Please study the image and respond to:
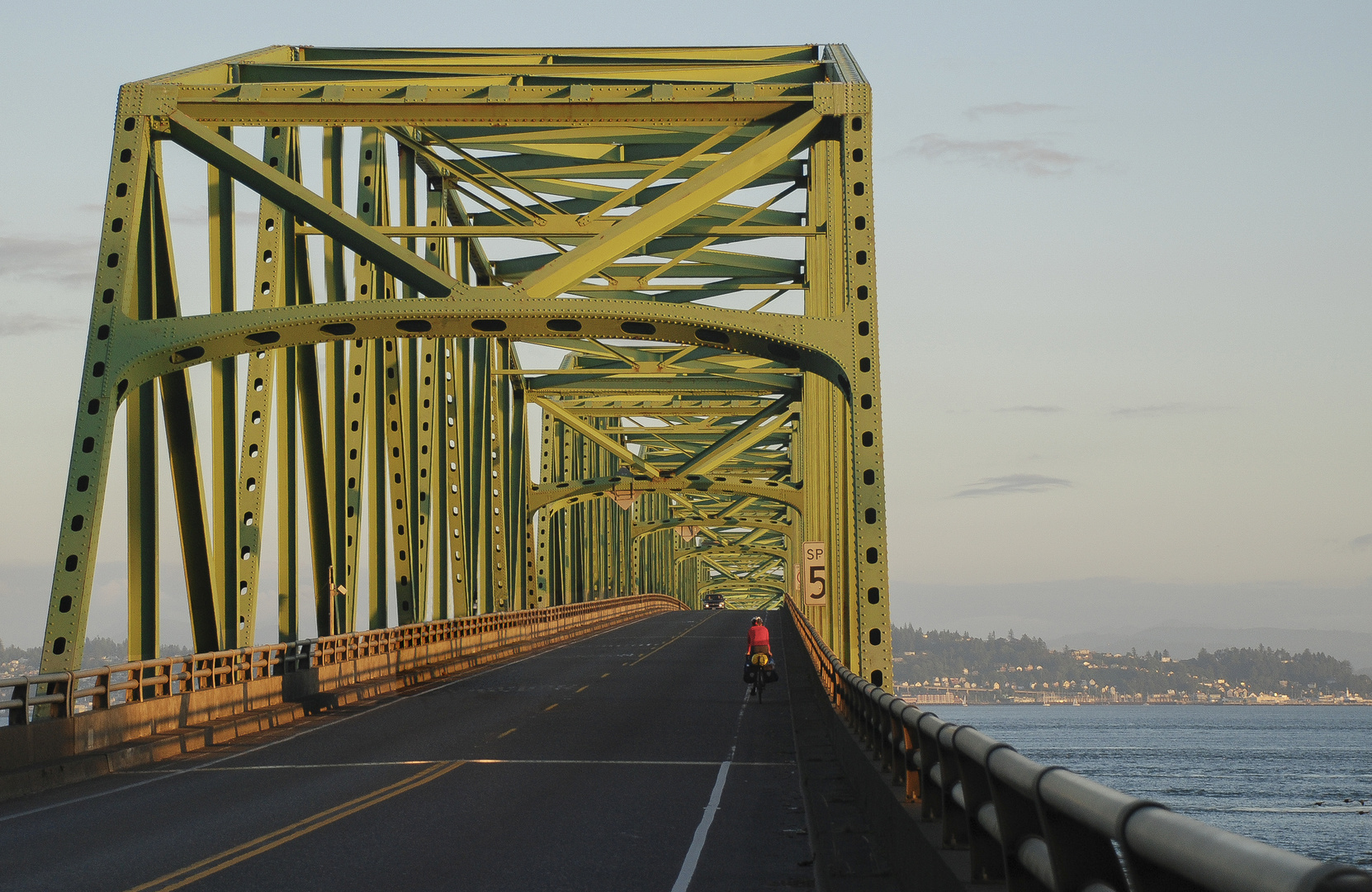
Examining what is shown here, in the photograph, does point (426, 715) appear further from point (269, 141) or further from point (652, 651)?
point (652, 651)

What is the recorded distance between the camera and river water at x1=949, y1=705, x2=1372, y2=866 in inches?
2625

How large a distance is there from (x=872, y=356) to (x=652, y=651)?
26.5m

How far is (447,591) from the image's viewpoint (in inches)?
1511

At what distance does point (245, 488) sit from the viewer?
858 inches

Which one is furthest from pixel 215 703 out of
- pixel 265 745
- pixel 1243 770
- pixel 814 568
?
pixel 1243 770

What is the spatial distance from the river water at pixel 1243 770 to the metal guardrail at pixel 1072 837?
2864cm

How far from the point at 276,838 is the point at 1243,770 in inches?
3988

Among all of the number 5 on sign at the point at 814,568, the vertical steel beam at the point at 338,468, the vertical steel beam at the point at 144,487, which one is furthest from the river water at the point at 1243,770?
the vertical steel beam at the point at 144,487

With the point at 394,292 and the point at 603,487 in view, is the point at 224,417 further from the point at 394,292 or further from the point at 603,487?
the point at 603,487

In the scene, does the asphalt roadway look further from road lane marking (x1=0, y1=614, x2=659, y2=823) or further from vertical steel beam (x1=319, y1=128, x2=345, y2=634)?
vertical steel beam (x1=319, y1=128, x2=345, y2=634)

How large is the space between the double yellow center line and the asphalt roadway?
3 cm

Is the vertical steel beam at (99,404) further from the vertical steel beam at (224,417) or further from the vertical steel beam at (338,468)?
the vertical steel beam at (338,468)

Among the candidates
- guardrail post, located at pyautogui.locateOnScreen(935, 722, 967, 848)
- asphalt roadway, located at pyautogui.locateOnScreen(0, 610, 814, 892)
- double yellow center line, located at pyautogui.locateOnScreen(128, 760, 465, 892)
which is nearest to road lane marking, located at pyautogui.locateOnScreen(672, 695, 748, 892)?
asphalt roadway, located at pyautogui.locateOnScreen(0, 610, 814, 892)

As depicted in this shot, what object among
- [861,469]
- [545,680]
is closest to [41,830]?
[861,469]
